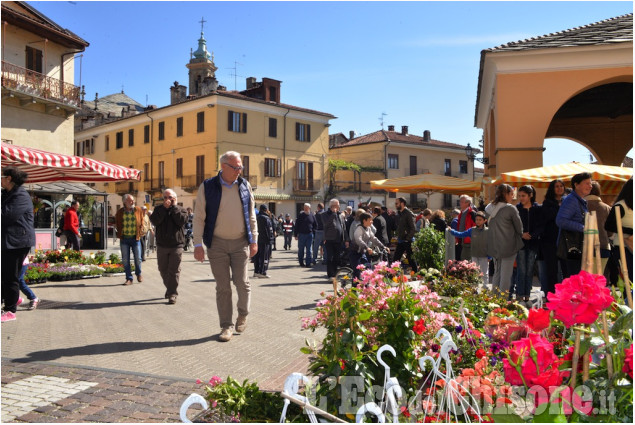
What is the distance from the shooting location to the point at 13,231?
6910mm

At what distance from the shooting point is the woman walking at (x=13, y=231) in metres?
6.89

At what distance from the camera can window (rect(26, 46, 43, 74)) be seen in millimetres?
24834

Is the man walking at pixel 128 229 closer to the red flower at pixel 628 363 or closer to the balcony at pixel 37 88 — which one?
the red flower at pixel 628 363

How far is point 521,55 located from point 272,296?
1105 cm

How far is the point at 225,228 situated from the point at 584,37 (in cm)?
1441

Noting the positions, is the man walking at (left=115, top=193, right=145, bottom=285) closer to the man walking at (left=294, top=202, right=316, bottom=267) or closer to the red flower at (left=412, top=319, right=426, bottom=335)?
the man walking at (left=294, top=202, right=316, bottom=267)

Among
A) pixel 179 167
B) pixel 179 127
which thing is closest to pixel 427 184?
pixel 179 167

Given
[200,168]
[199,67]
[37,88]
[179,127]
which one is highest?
[199,67]

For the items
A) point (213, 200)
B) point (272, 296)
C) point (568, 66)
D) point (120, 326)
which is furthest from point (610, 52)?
point (120, 326)

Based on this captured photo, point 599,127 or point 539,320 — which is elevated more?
point 599,127

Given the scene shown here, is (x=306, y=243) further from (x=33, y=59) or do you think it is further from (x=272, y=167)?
(x=272, y=167)

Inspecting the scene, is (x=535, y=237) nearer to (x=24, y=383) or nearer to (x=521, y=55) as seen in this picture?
(x=24, y=383)

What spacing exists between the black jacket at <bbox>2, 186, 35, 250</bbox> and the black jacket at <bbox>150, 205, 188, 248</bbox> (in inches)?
80.9

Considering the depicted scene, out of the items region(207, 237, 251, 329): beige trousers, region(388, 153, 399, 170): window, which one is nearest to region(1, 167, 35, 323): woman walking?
region(207, 237, 251, 329): beige trousers
